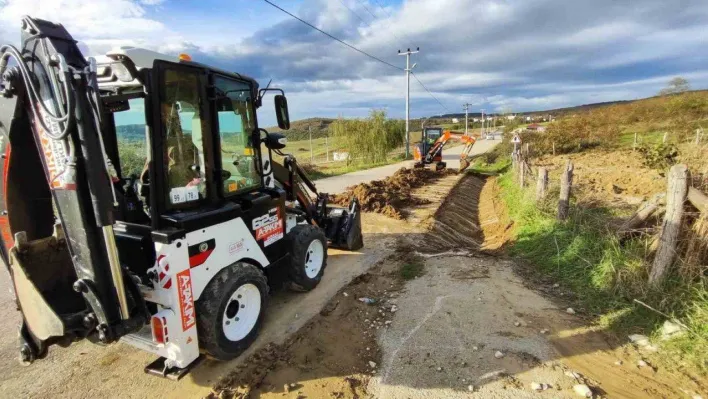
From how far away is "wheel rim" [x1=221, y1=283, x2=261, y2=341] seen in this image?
375 centimetres

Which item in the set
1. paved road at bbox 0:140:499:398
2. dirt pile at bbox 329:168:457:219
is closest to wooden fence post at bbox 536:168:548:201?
dirt pile at bbox 329:168:457:219

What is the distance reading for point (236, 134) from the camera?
411 centimetres

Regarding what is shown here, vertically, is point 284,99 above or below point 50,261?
above

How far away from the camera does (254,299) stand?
4035 millimetres

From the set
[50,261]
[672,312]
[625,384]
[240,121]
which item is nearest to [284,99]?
[240,121]

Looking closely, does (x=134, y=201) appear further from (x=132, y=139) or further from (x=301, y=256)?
(x=301, y=256)

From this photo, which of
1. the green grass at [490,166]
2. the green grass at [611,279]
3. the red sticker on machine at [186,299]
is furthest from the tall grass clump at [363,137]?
the red sticker on machine at [186,299]

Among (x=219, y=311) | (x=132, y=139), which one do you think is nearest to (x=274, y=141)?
(x=132, y=139)

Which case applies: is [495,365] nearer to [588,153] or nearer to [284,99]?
[284,99]

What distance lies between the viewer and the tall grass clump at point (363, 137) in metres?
28.4

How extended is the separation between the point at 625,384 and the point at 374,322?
2.32m

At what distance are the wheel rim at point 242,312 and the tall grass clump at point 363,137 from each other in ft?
81.7

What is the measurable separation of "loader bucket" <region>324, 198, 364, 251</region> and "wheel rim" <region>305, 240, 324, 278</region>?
3.67 feet

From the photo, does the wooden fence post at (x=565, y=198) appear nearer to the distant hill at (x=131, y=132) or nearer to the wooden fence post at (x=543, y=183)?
the wooden fence post at (x=543, y=183)
